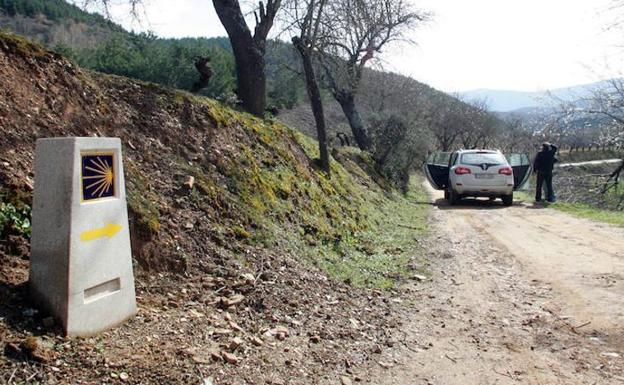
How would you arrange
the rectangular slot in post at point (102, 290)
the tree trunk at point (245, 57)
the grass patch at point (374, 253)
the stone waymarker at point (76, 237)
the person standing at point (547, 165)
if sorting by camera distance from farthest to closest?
the person standing at point (547, 165), the tree trunk at point (245, 57), the grass patch at point (374, 253), the rectangular slot in post at point (102, 290), the stone waymarker at point (76, 237)

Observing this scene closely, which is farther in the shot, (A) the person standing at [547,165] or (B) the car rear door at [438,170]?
(B) the car rear door at [438,170]

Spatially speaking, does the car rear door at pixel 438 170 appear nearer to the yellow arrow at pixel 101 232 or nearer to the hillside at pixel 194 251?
the hillside at pixel 194 251

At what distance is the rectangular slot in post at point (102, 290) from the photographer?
120 inches

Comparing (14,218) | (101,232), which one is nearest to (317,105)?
(14,218)

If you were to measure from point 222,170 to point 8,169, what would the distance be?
9.15 ft

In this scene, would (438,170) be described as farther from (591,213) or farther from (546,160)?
(591,213)

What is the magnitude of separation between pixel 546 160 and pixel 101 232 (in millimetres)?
13974

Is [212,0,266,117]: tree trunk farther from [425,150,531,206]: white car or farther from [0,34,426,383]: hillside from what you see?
[425,150,531,206]: white car

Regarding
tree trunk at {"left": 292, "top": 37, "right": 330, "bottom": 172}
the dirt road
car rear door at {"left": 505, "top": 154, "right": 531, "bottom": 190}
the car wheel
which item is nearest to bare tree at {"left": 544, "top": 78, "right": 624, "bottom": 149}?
the car wheel

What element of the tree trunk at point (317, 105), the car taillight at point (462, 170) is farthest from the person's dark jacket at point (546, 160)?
the tree trunk at point (317, 105)

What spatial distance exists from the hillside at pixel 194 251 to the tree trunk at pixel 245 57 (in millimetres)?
1848

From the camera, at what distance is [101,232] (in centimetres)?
313

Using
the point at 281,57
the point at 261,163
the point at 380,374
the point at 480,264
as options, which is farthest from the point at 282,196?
the point at 281,57

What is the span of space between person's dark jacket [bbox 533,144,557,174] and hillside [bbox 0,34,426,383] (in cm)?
857
